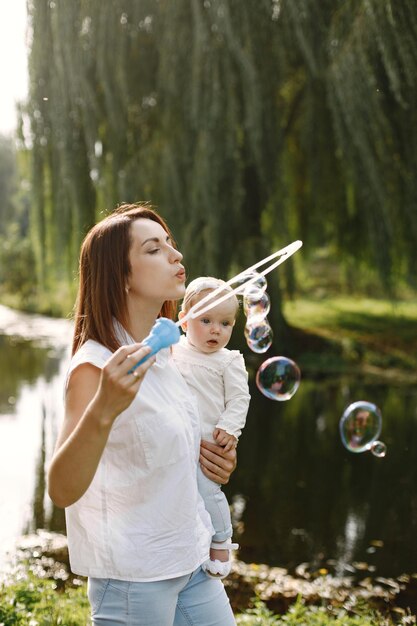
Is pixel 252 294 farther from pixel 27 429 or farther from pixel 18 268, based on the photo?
pixel 18 268

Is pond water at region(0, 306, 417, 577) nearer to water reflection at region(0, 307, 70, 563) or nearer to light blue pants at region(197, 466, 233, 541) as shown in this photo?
water reflection at region(0, 307, 70, 563)

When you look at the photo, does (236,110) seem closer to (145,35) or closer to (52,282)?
(145,35)

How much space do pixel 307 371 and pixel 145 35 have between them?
568 centimetres

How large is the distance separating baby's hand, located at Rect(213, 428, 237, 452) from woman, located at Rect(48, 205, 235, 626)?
135 millimetres

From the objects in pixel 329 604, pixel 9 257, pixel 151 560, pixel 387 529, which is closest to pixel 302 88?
pixel 387 529

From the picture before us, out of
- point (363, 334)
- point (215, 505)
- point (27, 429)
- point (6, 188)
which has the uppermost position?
point (6, 188)

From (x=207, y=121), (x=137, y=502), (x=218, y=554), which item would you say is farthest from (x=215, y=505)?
(x=207, y=121)

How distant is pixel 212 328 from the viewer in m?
1.99

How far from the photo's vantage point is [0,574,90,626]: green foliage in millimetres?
2943

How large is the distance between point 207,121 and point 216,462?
5630 millimetres

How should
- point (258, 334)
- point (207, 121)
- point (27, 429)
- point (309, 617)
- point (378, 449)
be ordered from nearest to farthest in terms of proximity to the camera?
point (258, 334), point (309, 617), point (378, 449), point (207, 121), point (27, 429)

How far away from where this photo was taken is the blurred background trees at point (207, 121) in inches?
266

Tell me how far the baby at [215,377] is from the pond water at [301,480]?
8.95 feet

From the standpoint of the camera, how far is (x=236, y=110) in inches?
280
